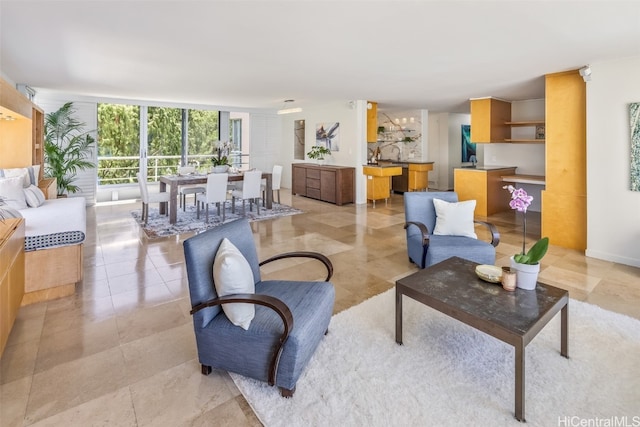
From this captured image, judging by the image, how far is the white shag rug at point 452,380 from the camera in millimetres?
1671

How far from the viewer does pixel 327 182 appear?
795cm

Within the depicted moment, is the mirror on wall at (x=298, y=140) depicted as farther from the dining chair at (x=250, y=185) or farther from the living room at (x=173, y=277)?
the dining chair at (x=250, y=185)

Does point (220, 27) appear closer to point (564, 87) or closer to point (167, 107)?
point (564, 87)

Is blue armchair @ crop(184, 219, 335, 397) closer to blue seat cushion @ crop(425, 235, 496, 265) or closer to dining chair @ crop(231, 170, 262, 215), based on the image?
blue seat cushion @ crop(425, 235, 496, 265)

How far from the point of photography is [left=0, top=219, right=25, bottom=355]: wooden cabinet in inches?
80.4

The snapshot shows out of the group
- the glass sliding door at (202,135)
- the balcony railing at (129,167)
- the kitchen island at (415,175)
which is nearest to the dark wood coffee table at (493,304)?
the kitchen island at (415,175)

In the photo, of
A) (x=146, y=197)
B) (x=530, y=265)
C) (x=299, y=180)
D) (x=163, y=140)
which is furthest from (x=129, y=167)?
(x=530, y=265)

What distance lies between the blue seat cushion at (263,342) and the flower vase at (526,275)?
1.26 m

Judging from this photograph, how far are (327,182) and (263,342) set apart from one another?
634 cm

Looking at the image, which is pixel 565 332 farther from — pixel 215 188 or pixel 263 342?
pixel 215 188

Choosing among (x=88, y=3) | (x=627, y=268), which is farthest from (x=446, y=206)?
(x=88, y=3)

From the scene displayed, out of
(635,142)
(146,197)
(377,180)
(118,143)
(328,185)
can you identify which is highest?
(118,143)

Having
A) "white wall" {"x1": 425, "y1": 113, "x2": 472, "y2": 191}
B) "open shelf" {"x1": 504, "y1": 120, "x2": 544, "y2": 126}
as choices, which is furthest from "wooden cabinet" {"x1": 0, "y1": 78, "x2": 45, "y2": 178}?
"white wall" {"x1": 425, "y1": 113, "x2": 472, "y2": 191}

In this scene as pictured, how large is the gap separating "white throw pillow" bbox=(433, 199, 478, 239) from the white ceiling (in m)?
1.69
